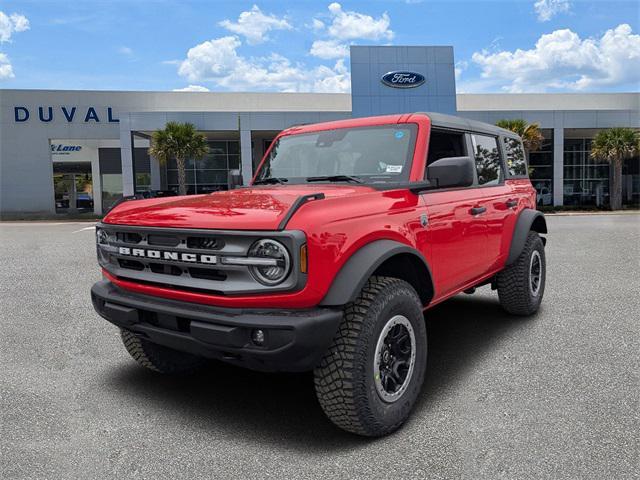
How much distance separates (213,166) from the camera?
3566 centimetres

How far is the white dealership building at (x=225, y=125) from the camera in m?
30.9

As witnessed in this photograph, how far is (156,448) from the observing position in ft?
9.47

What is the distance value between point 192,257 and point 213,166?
33.8 metres

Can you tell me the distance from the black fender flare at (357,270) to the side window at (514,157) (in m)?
2.84

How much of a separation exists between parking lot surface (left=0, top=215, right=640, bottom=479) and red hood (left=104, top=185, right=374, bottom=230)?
125 centimetres

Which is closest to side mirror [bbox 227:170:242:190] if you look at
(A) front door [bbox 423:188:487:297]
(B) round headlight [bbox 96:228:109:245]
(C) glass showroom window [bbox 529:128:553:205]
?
(B) round headlight [bbox 96:228:109:245]

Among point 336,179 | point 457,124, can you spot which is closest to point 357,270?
point 336,179

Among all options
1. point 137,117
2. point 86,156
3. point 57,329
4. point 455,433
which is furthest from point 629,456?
point 86,156

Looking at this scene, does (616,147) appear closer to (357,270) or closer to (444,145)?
(444,145)

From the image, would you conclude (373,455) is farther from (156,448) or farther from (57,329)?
(57,329)

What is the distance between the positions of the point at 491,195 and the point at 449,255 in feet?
3.60

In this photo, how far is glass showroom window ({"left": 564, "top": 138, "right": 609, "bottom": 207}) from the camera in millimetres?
36656

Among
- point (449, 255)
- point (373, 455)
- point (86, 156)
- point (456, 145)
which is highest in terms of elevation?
point (86, 156)

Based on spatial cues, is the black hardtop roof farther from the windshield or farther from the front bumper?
the front bumper
